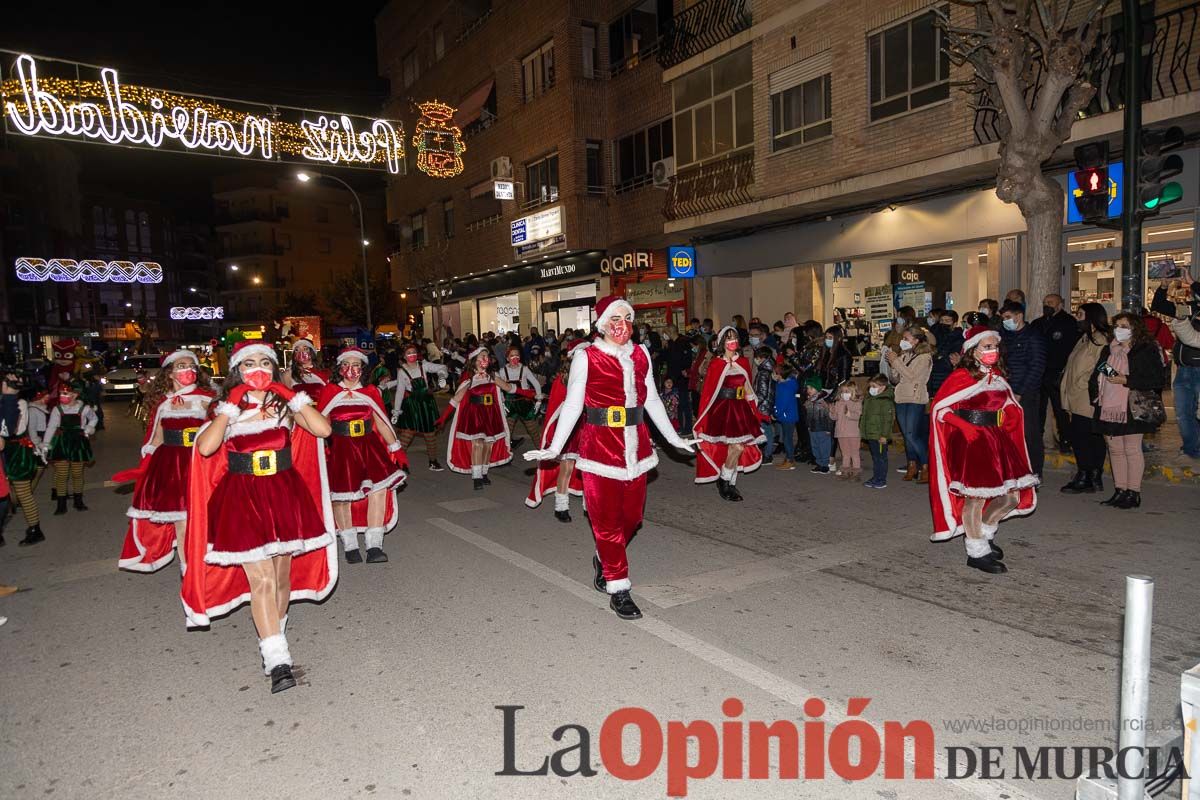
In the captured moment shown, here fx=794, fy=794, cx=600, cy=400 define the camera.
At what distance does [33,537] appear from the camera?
8.13 meters

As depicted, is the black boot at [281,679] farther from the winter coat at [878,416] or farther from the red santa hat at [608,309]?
the winter coat at [878,416]

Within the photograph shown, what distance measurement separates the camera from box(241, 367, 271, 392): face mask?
438cm

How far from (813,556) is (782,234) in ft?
44.4

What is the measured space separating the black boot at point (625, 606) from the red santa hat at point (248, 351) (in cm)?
264

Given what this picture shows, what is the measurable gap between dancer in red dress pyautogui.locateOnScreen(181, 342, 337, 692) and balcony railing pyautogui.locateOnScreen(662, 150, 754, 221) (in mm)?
15517

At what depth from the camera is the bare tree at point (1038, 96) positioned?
32.2 ft

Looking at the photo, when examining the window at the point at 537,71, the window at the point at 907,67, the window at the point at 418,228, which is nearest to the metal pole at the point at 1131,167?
the window at the point at 907,67

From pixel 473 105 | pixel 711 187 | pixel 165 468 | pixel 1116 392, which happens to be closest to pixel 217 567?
pixel 165 468

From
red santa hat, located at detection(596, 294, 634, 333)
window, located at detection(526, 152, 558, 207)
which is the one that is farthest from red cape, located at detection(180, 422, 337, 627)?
window, located at detection(526, 152, 558, 207)

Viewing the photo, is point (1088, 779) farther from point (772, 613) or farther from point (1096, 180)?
point (1096, 180)

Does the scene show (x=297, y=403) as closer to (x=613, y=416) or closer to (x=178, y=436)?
(x=613, y=416)

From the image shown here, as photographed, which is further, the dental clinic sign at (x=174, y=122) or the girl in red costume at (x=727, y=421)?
the dental clinic sign at (x=174, y=122)

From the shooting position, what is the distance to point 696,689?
163 inches

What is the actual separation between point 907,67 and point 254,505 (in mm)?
14710
